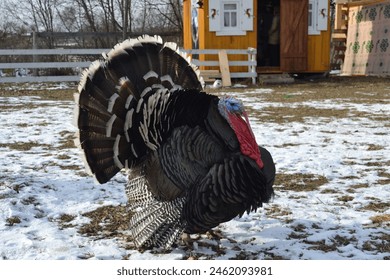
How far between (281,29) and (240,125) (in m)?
14.8

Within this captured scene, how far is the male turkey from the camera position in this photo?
2.81 m

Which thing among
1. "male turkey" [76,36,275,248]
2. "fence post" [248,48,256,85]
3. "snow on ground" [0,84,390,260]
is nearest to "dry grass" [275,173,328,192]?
"snow on ground" [0,84,390,260]

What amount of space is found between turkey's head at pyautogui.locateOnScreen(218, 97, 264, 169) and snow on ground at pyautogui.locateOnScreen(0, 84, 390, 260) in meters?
0.84

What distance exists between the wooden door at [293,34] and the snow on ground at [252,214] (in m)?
10.4

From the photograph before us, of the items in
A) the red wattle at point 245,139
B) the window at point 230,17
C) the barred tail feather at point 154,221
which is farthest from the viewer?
the window at point 230,17

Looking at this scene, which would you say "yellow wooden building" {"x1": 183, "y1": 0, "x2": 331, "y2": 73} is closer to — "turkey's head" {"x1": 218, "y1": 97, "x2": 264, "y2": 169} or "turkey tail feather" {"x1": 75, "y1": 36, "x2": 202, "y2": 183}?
"turkey tail feather" {"x1": 75, "y1": 36, "x2": 202, "y2": 183}

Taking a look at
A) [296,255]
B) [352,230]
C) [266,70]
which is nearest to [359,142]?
[352,230]

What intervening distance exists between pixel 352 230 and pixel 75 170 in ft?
10.3

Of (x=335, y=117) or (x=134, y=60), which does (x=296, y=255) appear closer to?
(x=134, y=60)

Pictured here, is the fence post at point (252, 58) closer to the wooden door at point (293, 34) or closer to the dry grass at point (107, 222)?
the wooden door at point (293, 34)

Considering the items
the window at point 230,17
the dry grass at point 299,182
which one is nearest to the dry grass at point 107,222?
the dry grass at point 299,182

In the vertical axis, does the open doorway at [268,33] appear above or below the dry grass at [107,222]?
above

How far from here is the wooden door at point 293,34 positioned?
1648cm

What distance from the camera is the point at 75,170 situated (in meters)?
5.16
